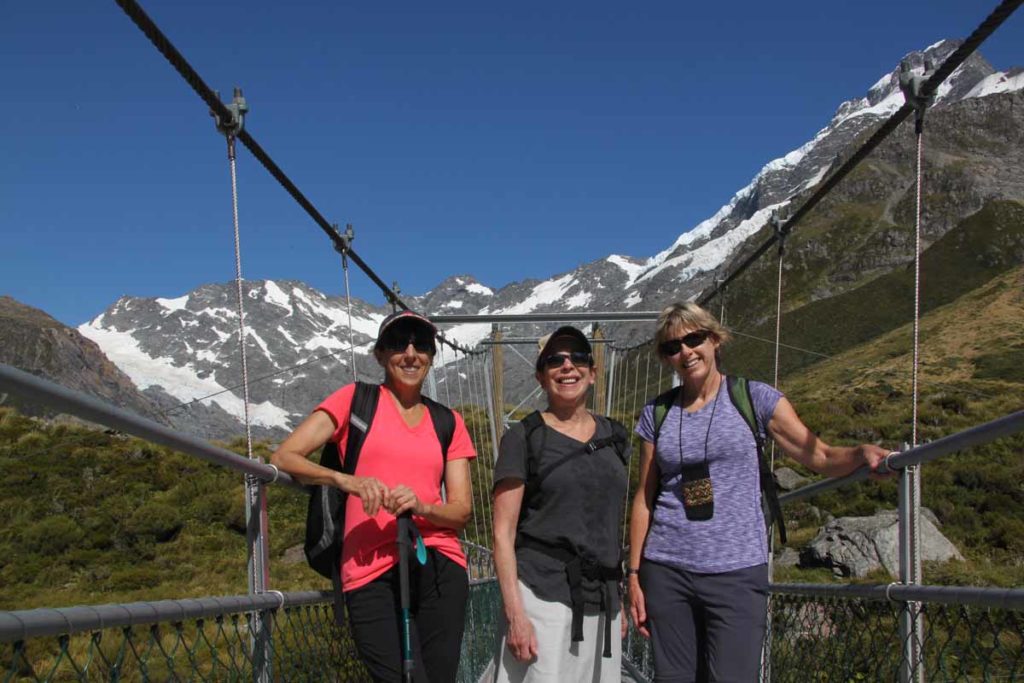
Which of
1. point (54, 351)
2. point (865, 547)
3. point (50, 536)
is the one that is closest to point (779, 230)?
point (865, 547)

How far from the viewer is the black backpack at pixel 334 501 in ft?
8.02

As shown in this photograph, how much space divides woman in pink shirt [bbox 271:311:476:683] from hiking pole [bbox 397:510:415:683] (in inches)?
0.9

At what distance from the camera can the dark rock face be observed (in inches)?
3174

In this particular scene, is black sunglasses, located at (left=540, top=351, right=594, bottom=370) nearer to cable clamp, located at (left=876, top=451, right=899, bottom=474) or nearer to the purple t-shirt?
the purple t-shirt

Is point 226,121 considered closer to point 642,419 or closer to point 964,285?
point 642,419

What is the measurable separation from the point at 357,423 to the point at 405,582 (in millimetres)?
418

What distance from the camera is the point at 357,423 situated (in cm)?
251

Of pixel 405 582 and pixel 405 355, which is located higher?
pixel 405 355

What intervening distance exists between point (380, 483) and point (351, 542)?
0.71 ft

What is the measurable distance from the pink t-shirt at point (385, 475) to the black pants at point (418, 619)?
1.4 inches

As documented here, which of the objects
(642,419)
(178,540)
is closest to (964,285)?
(178,540)

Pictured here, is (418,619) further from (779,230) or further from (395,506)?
(779,230)

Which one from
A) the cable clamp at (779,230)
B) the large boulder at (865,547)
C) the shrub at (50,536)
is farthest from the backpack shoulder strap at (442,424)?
the shrub at (50,536)

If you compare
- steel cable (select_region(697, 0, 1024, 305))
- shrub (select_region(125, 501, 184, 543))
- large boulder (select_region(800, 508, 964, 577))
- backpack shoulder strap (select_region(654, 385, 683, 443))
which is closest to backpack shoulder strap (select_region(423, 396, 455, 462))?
backpack shoulder strap (select_region(654, 385, 683, 443))
